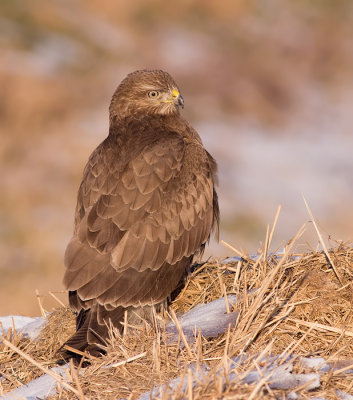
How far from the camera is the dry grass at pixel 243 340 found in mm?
4324

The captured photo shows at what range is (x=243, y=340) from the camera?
4.78 metres

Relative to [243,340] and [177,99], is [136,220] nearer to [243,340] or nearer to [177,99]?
[177,99]

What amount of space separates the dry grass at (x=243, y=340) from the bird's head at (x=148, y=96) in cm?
185

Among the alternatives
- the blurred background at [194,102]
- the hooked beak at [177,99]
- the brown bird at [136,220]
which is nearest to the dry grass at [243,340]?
the brown bird at [136,220]

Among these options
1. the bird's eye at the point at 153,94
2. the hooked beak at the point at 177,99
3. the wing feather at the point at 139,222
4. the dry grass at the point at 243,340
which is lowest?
the dry grass at the point at 243,340

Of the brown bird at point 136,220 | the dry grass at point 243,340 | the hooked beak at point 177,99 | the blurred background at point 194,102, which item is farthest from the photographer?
the blurred background at point 194,102

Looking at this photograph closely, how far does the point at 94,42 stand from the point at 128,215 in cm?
1740

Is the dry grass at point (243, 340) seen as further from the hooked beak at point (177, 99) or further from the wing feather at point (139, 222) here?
the hooked beak at point (177, 99)

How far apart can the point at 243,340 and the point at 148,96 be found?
10.8 feet

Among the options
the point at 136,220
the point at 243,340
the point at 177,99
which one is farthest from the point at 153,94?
the point at 243,340

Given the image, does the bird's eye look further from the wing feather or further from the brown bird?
the wing feather

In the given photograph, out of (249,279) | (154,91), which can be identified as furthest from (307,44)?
(249,279)

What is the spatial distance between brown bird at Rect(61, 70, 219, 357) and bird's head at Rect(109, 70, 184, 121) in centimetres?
2

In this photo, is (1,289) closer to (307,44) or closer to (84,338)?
(84,338)
